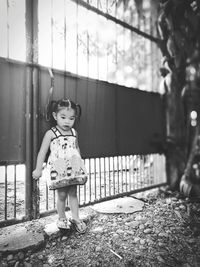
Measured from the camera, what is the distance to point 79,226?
6.96 feet

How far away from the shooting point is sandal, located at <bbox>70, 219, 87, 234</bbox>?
6.88 feet

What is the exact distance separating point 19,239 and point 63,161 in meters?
0.79

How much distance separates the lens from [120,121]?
3.01 metres

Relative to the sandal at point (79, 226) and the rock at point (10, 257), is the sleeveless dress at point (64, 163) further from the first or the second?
the rock at point (10, 257)

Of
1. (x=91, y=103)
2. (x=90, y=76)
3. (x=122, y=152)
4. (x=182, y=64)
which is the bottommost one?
(x=122, y=152)

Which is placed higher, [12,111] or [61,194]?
[12,111]

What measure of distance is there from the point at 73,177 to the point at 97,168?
75 cm

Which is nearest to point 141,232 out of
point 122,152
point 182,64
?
point 122,152

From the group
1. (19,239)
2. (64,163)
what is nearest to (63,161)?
(64,163)

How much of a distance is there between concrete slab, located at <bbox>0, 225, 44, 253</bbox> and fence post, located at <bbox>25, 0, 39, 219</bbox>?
7.0 inches

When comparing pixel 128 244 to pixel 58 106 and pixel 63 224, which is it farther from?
pixel 58 106

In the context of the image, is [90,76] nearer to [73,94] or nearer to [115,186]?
[73,94]

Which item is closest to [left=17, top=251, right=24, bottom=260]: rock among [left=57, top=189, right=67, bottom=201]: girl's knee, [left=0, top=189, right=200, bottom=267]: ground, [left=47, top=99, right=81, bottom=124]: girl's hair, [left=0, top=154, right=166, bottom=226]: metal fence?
[left=0, top=189, right=200, bottom=267]: ground

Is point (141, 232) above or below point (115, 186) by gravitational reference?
below
